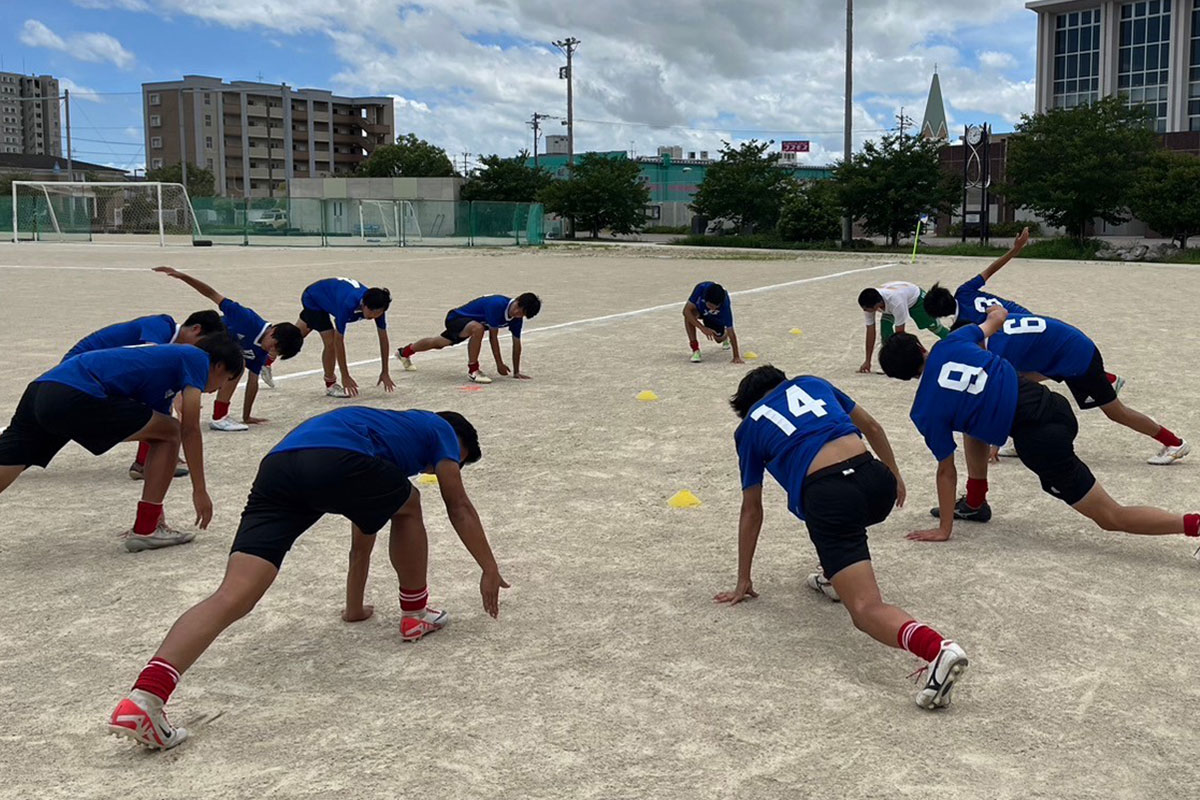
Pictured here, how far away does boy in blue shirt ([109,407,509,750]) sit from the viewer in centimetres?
374

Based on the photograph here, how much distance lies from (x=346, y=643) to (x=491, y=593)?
27.7 inches

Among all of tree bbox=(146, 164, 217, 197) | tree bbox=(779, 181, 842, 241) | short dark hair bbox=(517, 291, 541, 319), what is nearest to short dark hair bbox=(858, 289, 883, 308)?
short dark hair bbox=(517, 291, 541, 319)

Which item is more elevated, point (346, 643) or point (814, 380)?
point (814, 380)

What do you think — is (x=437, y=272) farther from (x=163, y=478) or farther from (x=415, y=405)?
(x=163, y=478)

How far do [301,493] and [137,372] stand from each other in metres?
2.20

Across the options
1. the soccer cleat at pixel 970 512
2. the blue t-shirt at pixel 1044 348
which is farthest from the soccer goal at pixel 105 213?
the soccer cleat at pixel 970 512

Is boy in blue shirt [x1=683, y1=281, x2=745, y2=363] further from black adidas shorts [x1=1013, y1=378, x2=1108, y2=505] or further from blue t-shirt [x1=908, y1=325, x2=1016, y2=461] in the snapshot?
black adidas shorts [x1=1013, y1=378, x2=1108, y2=505]

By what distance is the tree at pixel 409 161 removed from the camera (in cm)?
8588

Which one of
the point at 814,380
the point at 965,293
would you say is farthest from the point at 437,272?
the point at 814,380

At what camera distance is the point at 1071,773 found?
11.6 ft

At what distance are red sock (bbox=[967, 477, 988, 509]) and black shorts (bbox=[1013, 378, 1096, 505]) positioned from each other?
1.77 ft

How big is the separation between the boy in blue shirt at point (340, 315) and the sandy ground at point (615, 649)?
67.4 inches

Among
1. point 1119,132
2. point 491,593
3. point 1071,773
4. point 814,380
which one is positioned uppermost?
point 1119,132

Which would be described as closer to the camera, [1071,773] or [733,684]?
[1071,773]
